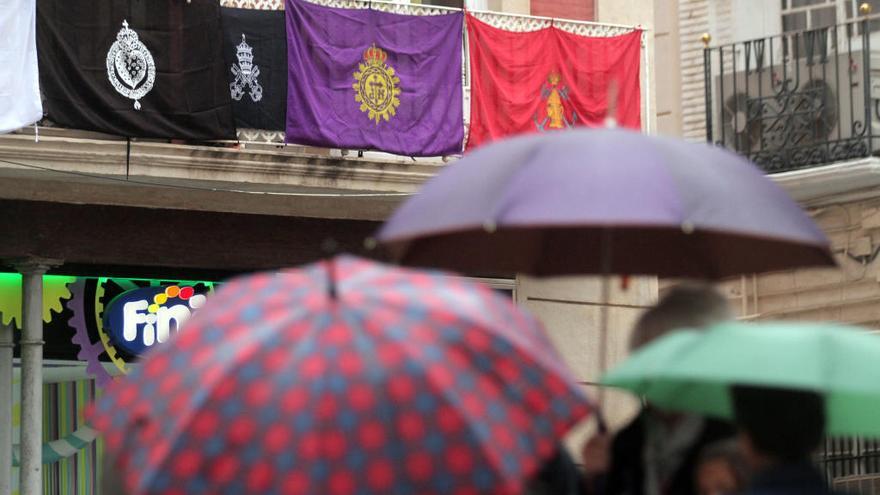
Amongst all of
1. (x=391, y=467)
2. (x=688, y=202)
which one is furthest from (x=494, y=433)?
(x=688, y=202)

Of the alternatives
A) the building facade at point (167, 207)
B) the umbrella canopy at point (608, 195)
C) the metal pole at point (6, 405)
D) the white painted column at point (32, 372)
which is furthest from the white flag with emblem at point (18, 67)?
the umbrella canopy at point (608, 195)

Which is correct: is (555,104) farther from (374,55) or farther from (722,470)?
(722,470)

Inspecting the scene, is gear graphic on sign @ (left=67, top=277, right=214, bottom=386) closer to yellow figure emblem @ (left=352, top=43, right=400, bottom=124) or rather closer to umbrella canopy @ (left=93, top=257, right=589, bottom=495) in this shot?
yellow figure emblem @ (left=352, top=43, right=400, bottom=124)

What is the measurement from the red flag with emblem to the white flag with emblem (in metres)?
3.58

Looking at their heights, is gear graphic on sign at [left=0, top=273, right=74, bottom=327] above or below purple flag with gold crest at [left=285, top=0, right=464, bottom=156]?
below

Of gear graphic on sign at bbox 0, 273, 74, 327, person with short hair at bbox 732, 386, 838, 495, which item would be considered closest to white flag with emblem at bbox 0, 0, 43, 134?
gear graphic on sign at bbox 0, 273, 74, 327

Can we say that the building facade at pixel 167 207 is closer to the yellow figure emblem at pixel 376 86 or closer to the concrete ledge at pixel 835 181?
the yellow figure emblem at pixel 376 86

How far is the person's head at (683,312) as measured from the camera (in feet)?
19.1

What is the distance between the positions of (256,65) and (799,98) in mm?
7200

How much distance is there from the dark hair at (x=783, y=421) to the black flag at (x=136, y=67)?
29.6ft

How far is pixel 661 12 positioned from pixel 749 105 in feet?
7.45

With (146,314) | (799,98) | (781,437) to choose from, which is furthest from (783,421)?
(799,98)

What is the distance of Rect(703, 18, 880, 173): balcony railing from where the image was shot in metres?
19.2

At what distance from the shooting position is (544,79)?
1565cm
